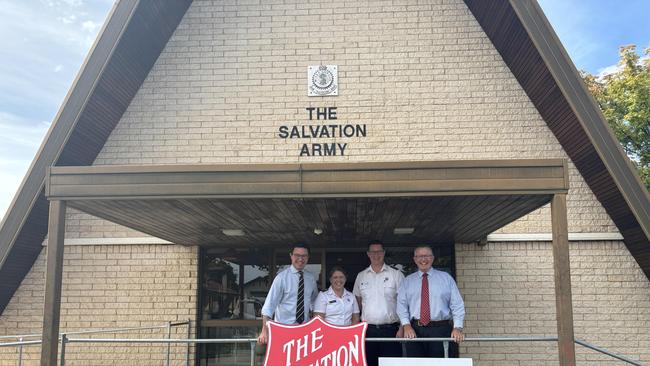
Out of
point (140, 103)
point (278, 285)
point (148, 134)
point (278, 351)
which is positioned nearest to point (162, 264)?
point (148, 134)

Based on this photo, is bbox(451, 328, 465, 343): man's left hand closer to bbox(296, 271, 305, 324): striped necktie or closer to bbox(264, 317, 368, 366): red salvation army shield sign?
bbox(264, 317, 368, 366): red salvation army shield sign

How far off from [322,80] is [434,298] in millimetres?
4502

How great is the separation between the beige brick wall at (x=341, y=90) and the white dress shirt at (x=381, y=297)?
10.1 ft

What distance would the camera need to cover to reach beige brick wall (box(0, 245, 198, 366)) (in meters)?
8.43

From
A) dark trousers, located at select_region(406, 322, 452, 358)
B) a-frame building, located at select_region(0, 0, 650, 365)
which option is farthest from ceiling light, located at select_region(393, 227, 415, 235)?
dark trousers, located at select_region(406, 322, 452, 358)

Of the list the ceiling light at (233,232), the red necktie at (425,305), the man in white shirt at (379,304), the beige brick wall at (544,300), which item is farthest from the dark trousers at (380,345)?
the beige brick wall at (544,300)

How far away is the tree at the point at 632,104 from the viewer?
19344mm

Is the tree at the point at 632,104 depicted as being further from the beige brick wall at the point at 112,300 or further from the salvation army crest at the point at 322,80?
the beige brick wall at the point at 112,300

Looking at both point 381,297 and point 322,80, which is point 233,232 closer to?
point 381,297

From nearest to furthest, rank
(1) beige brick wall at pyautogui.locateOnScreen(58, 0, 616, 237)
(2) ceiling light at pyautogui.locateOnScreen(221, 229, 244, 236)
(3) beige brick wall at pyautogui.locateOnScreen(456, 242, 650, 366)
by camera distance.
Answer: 1. (2) ceiling light at pyautogui.locateOnScreen(221, 229, 244, 236)
2. (3) beige brick wall at pyautogui.locateOnScreen(456, 242, 650, 366)
3. (1) beige brick wall at pyautogui.locateOnScreen(58, 0, 616, 237)

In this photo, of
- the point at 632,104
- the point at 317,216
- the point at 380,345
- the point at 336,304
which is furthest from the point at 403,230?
the point at 632,104

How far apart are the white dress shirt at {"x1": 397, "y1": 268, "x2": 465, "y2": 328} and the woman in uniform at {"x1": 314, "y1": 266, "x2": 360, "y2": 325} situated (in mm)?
556

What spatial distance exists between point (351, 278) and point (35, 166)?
511 centimetres

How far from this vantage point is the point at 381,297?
5781mm
